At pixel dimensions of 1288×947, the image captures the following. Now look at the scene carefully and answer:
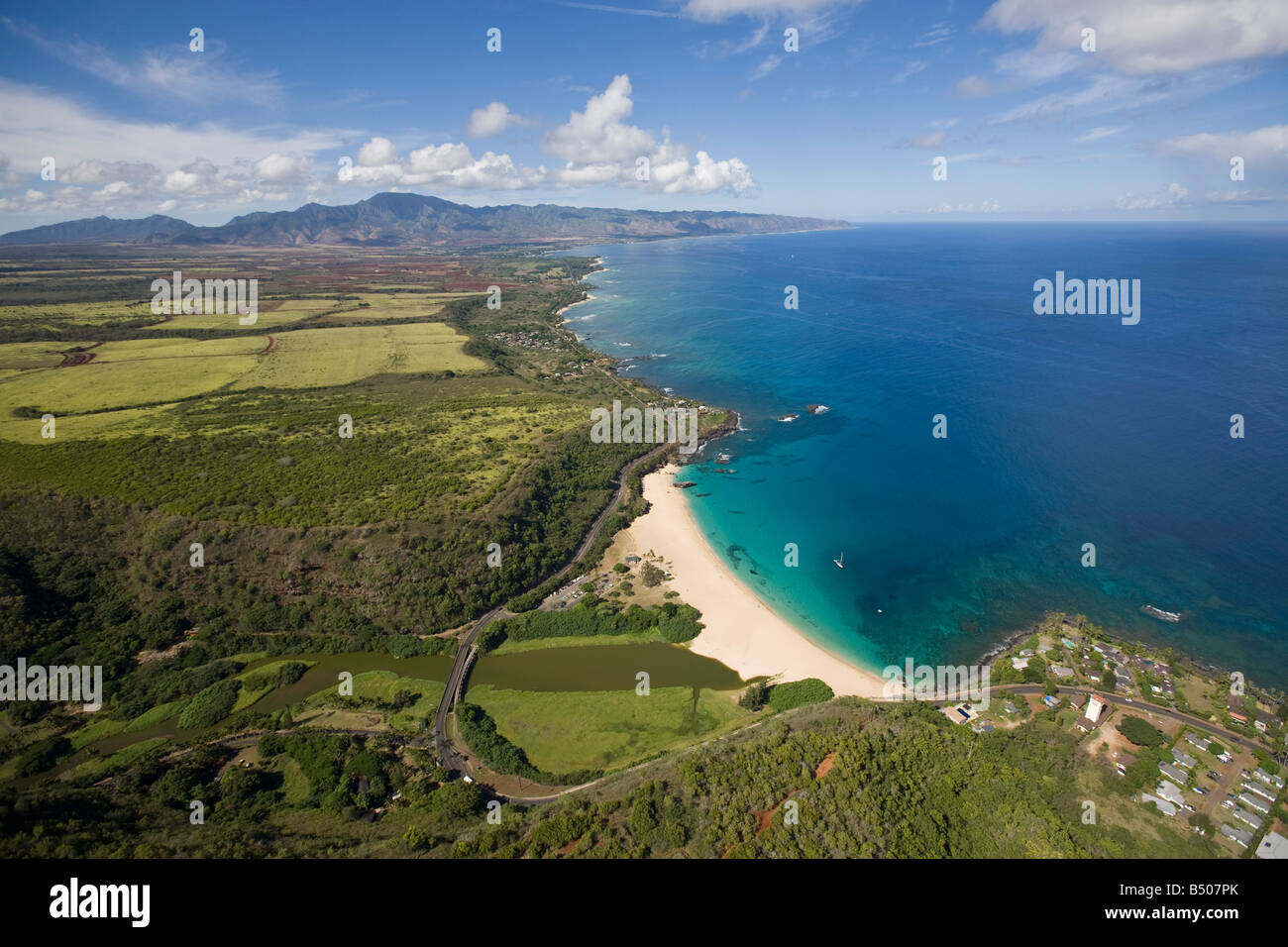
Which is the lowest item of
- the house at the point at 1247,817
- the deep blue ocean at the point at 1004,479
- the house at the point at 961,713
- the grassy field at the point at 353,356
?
the house at the point at 1247,817

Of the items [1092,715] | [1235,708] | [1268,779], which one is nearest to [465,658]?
[1092,715]

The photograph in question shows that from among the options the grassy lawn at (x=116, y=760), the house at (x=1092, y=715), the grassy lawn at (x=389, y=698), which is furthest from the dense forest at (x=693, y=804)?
the house at (x=1092, y=715)

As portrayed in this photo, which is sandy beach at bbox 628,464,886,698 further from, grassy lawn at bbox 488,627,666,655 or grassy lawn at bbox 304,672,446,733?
grassy lawn at bbox 304,672,446,733

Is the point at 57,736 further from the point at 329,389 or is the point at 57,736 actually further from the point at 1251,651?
the point at 1251,651

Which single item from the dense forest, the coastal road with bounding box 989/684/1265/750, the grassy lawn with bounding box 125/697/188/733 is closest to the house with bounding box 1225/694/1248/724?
the coastal road with bounding box 989/684/1265/750

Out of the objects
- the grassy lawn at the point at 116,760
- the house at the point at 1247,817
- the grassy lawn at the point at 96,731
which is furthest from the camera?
the grassy lawn at the point at 96,731

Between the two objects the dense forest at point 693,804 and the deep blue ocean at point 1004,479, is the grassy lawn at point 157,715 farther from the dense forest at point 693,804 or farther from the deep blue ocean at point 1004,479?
the deep blue ocean at point 1004,479
